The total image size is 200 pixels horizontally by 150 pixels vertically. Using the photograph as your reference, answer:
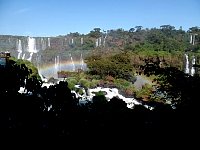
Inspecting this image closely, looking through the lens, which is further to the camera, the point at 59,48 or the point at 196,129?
the point at 59,48

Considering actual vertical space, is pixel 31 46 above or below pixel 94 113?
below

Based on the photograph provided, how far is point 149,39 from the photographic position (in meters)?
40.7

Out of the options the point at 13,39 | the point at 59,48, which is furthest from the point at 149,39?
the point at 13,39

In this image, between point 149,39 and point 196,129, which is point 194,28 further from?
point 196,129

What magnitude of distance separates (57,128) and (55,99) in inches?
20.9

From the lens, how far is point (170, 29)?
168 feet

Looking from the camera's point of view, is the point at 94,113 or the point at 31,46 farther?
the point at 31,46

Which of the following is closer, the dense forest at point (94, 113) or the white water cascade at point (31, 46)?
the dense forest at point (94, 113)

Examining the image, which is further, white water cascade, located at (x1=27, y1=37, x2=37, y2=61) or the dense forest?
white water cascade, located at (x1=27, y1=37, x2=37, y2=61)

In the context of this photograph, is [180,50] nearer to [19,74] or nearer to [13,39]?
[13,39]

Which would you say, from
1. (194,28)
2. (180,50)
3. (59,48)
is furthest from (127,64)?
(194,28)

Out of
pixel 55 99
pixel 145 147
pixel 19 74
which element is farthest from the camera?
pixel 19 74

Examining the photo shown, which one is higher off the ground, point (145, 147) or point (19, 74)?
point (19, 74)

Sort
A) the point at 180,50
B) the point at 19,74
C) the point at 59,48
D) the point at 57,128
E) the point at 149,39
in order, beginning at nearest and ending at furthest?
the point at 57,128, the point at 19,74, the point at 180,50, the point at 59,48, the point at 149,39
